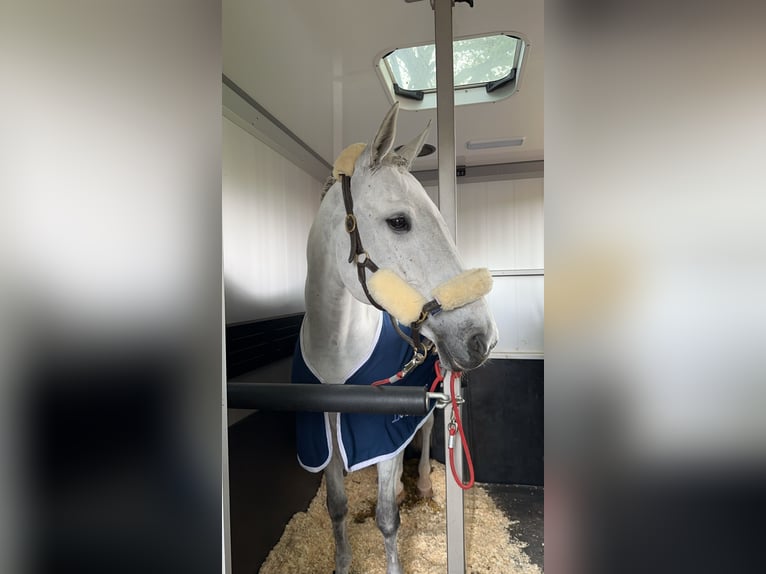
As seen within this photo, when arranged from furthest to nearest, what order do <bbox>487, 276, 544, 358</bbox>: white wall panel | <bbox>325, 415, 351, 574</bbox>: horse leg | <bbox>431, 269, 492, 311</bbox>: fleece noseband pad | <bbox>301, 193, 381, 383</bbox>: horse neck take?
<bbox>487, 276, 544, 358</bbox>: white wall panel
<bbox>325, 415, 351, 574</bbox>: horse leg
<bbox>301, 193, 381, 383</bbox>: horse neck
<bbox>431, 269, 492, 311</bbox>: fleece noseband pad

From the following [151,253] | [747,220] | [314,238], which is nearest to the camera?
[747,220]

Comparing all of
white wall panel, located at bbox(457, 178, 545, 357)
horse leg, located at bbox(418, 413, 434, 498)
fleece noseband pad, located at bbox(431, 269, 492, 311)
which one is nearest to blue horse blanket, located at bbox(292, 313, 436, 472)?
fleece noseband pad, located at bbox(431, 269, 492, 311)

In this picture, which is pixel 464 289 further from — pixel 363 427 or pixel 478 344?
pixel 363 427

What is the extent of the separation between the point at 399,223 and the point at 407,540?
52.7 inches

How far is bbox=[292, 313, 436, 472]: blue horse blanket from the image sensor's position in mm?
947

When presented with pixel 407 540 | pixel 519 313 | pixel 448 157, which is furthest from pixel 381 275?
pixel 519 313

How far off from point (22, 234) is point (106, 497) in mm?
299

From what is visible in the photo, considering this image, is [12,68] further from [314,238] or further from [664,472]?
[664,472]

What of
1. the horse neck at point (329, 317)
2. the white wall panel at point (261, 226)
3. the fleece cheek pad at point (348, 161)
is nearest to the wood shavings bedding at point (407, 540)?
the horse neck at point (329, 317)

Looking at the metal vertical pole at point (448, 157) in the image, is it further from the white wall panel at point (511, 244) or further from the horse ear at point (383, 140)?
the white wall panel at point (511, 244)

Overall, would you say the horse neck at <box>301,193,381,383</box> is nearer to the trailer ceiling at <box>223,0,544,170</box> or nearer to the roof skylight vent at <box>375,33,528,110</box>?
the trailer ceiling at <box>223,0,544,170</box>

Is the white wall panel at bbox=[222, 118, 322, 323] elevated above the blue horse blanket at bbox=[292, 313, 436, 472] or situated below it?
above

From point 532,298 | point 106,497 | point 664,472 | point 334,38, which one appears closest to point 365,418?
point 106,497

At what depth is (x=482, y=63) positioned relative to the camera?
1098 millimetres
